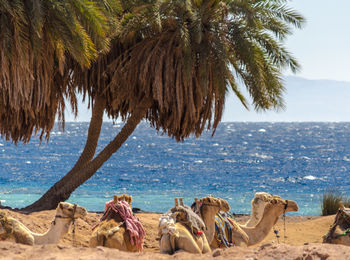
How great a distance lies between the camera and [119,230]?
20.7 feet

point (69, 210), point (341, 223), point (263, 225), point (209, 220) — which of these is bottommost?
point (263, 225)

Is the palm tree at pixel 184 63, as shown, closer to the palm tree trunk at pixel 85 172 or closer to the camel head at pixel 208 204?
the palm tree trunk at pixel 85 172

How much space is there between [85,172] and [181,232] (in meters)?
7.28

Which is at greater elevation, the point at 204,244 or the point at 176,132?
the point at 176,132

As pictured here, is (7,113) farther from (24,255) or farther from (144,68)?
(24,255)

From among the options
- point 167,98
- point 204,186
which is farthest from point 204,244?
point 204,186

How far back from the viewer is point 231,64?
41.5 ft

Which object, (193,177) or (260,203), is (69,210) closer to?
(260,203)

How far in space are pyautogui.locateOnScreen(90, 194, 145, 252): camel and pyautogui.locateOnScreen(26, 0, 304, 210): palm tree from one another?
5.52 m

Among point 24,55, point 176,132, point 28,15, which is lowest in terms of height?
point 176,132

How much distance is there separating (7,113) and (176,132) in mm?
4148

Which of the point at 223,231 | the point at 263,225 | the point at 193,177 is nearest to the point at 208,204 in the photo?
the point at 223,231

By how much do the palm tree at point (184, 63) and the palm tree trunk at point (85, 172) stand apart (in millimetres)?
23

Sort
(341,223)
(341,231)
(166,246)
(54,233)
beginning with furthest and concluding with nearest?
(341,223) → (341,231) → (54,233) → (166,246)
